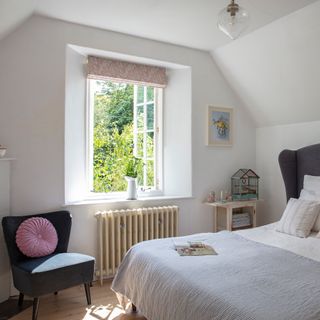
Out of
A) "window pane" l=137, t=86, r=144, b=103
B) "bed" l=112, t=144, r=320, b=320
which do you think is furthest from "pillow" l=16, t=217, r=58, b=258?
"window pane" l=137, t=86, r=144, b=103

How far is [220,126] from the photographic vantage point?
3.72 meters

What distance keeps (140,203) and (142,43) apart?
5.57 feet

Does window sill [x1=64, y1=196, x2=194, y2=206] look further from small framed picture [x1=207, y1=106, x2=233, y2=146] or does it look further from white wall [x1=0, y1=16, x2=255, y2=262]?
small framed picture [x1=207, y1=106, x2=233, y2=146]

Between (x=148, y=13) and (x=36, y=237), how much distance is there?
2.10 m

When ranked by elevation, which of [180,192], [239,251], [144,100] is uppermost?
[144,100]

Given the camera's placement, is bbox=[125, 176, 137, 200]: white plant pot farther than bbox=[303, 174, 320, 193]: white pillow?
Yes

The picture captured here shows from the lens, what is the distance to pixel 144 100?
3707mm

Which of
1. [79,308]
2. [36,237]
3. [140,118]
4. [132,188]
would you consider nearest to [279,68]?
[140,118]

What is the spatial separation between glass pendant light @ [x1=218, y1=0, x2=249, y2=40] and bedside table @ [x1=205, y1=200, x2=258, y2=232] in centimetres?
205

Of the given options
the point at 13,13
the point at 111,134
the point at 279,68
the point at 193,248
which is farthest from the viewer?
the point at 111,134

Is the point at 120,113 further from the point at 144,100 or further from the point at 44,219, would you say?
the point at 44,219

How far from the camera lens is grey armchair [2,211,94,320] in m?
2.19

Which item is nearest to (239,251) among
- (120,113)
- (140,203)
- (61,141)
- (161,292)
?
(161,292)

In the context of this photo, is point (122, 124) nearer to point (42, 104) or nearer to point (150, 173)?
point (150, 173)
